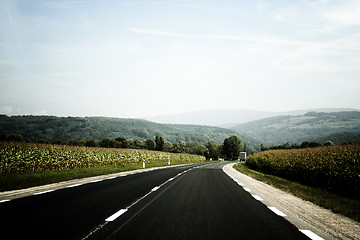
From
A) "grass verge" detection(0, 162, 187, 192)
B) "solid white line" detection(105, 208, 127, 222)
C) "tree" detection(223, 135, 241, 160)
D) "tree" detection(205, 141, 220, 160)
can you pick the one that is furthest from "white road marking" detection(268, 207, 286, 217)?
"tree" detection(205, 141, 220, 160)

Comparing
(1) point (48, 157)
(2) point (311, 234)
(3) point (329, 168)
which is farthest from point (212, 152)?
(2) point (311, 234)

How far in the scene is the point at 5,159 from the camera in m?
16.1

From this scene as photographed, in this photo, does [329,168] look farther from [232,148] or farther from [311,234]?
[232,148]

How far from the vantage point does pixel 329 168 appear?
12.4m

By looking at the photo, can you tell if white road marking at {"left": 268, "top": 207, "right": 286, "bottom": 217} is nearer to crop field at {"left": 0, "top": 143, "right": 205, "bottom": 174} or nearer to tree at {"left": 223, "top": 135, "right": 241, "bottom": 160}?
crop field at {"left": 0, "top": 143, "right": 205, "bottom": 174}

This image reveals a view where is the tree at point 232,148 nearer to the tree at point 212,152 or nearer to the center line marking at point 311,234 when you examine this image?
the tree at point 212,152

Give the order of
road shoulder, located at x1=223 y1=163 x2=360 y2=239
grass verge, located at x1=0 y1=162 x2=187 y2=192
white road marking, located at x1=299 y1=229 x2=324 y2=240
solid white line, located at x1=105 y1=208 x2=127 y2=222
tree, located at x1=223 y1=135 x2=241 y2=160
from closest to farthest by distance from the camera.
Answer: white road marking, located at x1=299 y1=229 x2=324 y2=240
road shoulder, located at x1=223 y1=163 x2=360 y2=239
solid white line, located at x1=105 y1=208 x2=127 y2=222
grass verge, located at x1=0 y1=162 x2=187 y2=192
tree, located at x1=223 y1=135 x2=241 y2=160

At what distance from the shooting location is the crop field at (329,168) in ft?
34.9

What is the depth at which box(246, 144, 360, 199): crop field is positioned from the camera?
10.6 meters

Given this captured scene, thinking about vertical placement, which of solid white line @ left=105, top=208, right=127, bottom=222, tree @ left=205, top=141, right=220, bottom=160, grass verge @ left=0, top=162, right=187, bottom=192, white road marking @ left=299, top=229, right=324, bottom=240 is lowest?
tree @ left=205, top=141, right=220, bottom=160

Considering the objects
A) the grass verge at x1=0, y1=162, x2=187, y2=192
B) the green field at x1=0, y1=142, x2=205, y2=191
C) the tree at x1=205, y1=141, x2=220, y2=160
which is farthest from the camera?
the tree at x1=205, y1=141, x2=220, y2=160

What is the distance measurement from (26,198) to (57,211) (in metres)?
2.45

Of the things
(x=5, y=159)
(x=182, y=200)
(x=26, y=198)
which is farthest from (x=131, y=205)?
(x=5, y=159)

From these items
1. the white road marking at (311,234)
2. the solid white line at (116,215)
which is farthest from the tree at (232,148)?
the white road marking at (311,234)
